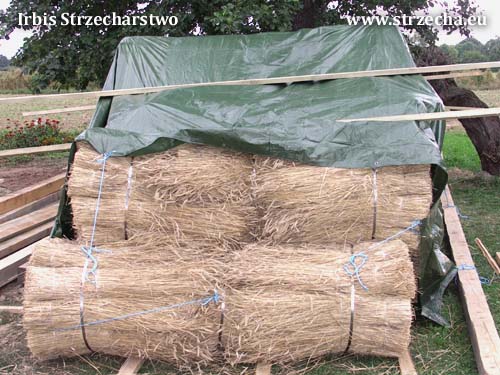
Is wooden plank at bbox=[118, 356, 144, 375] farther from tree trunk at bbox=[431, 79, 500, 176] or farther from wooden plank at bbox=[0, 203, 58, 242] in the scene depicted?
tree trunk at bbox=[431, 79, 500, 176]

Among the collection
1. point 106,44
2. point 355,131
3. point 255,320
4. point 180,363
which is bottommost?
point 180,363

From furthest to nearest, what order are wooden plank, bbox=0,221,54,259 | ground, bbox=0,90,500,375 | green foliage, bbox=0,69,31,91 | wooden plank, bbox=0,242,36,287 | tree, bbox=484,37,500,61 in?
tree, bbox=484,37,500,61 → green foliage, bbox=0,69,31,91 → wooden plank, bbox=0,221,54,259 → wooden plank, bbox=0,242,36,287 → ground, bbox=0,90,500,375

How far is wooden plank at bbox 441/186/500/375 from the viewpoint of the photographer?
11.6ft

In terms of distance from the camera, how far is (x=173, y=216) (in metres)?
3.97

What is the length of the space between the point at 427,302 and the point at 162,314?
2086mm

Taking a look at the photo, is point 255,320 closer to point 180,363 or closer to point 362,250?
point 180,363

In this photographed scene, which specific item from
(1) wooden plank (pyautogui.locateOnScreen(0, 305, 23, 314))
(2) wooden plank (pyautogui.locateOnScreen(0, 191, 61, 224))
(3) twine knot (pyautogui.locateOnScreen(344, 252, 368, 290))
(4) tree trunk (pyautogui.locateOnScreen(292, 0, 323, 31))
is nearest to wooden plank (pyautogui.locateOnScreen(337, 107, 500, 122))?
(3) twine knot (pyautogui.locateOnScreen(344, 252, 368, 290))

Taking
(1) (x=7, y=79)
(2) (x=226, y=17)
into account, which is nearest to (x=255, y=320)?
(2) (x=226, y=17)

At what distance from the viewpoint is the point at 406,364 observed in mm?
3721

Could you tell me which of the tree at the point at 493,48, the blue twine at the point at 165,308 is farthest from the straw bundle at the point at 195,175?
the tree at the point at 493,48

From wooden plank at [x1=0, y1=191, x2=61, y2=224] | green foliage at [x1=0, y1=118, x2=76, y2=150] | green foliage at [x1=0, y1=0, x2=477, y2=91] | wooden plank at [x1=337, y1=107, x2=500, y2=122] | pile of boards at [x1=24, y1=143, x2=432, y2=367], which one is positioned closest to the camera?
pile of boards at [x1=24, y1=143, x2=432, y2=367]

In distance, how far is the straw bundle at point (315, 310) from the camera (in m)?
3.60

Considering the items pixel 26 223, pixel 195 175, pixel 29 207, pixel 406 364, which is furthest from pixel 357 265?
pixel 29 207

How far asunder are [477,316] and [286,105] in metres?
2.22
